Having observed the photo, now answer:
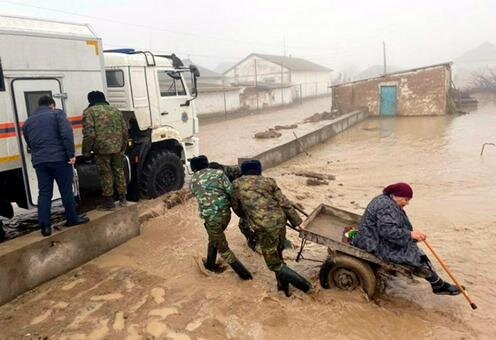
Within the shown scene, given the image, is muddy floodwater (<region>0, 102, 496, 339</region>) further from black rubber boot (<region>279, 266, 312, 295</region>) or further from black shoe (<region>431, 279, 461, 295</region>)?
black shoe (<region>431, 279, 461, 295</region>)

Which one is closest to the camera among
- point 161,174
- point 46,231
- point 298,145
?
point 46,231

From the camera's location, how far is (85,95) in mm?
6523

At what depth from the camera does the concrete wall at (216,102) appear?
95.2 ft

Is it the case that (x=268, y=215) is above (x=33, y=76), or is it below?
below

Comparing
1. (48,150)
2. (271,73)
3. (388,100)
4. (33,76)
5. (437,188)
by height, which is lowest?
(437,188)

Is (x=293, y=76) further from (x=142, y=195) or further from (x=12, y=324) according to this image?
(x=12, y=324)

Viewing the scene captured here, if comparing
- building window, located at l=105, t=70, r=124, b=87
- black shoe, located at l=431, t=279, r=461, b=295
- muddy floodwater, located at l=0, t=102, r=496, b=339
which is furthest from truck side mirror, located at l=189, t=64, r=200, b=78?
black shoe, located at l=431, t=279, r=461, b=295

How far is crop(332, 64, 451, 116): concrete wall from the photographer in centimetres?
2506

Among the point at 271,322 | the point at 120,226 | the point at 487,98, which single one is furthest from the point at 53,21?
the point at 487,98

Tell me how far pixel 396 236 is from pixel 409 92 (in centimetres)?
2410

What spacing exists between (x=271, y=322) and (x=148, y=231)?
3.09 metres

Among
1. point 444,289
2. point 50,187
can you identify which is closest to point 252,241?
point 444,289

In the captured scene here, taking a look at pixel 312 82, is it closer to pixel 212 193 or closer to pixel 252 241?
pixel 252 241

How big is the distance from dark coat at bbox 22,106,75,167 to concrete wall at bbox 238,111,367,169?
5278 mm
